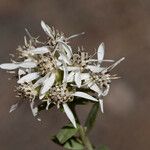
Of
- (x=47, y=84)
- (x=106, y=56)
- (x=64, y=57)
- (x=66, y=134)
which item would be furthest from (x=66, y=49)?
(x=106, y=56)

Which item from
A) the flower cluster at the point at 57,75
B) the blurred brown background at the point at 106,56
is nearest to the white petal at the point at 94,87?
the flower cluster at the point at 57,75

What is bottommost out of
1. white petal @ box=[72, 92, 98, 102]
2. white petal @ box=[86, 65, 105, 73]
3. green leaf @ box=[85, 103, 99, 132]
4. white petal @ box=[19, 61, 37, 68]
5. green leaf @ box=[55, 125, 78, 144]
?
green leaf @ box=[55, 125, 78, 144]

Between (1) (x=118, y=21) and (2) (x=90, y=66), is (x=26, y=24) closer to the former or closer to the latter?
(1) (x=118, y=21)

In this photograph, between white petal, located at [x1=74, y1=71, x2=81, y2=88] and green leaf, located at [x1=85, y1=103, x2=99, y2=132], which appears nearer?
white petal, located at [x1=74, y1=71, x2=81, y2=88]

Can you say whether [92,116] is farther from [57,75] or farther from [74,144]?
[57,75]

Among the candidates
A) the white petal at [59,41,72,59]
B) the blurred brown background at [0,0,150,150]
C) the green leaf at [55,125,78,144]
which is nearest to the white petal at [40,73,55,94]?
the white petal at [59,41,72,59]

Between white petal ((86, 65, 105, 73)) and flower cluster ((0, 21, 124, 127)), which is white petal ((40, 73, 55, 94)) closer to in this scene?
flower cluster ((0, 21, 124, 127))

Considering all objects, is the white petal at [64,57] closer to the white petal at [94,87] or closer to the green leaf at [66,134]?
the white petal at [94,87]

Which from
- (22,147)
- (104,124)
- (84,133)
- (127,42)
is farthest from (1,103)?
(84,133)
